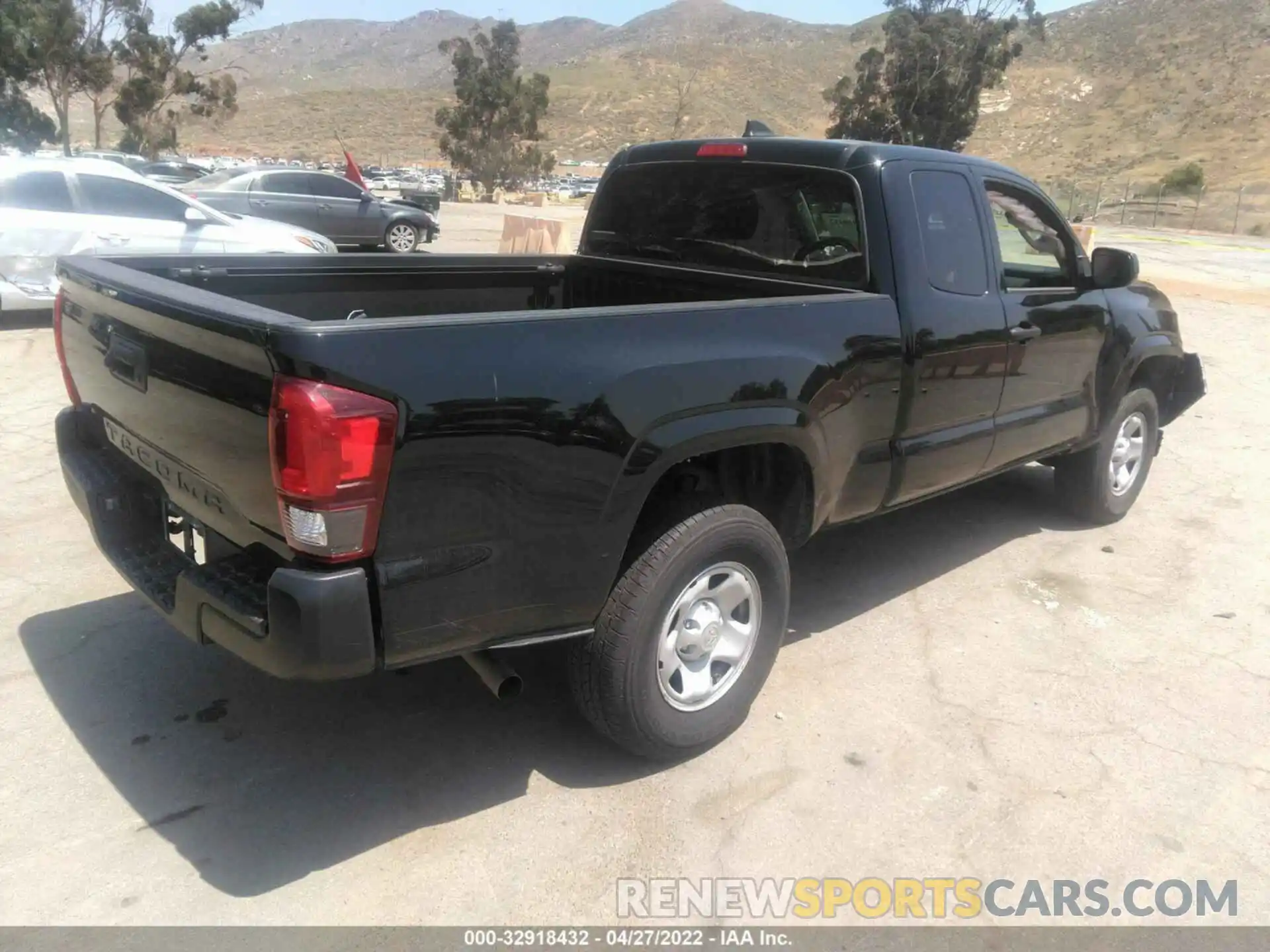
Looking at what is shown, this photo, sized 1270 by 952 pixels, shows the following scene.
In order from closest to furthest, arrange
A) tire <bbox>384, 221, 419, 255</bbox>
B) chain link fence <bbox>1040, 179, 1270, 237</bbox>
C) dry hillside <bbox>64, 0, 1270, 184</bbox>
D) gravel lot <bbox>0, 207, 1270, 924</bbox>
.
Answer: gravel lot <bbox>0, 207, 1270, 924</bbox> → tire <bbox>384, 221, 419, 255</bbox> → chain link fence <bbox>1040, 179, 1270, 237</bbox> → dry hillside <bbox>64, 0, 1270, 184</bbox>

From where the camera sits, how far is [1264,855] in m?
3.08

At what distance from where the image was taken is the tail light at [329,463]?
235 centimetres

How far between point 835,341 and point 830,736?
139 centimetres

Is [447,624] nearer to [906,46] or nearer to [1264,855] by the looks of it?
[1264,855]

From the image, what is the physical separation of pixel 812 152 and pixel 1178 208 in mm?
47816

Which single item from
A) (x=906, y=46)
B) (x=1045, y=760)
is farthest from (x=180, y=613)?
(x=906, y=46)

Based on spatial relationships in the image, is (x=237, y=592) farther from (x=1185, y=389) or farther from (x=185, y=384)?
(x=1185, y=389)

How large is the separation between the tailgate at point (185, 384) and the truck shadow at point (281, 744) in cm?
87

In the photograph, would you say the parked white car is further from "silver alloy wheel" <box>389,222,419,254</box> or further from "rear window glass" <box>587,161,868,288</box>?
"silver alloy wheel" <box>389,222,419,254</box>

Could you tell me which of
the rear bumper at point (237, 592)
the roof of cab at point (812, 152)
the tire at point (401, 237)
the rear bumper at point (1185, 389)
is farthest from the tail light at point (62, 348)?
the tire at point (401, 237)

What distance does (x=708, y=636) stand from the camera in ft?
11.1

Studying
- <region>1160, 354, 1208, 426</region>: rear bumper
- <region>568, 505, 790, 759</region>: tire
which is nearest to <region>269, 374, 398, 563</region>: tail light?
<region>568, 505, 790, 759</region>: tire

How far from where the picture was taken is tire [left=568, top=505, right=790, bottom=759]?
305 centimetres

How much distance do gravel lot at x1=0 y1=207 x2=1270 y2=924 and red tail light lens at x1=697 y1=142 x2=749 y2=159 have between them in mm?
2011
